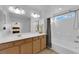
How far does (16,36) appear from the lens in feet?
6.69

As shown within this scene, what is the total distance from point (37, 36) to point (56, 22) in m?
0.51

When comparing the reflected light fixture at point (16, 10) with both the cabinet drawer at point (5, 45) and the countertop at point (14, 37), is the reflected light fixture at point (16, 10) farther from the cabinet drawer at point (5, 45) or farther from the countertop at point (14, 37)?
the cabinet drawer at point (5, 45)

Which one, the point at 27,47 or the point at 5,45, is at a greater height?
the point at 5,45

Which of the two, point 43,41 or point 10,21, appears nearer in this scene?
point 10,21

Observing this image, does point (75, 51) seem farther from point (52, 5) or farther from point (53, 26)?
point (52, 5)

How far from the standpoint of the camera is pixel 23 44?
7.41 ft

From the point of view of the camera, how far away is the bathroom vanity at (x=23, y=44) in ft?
6.49

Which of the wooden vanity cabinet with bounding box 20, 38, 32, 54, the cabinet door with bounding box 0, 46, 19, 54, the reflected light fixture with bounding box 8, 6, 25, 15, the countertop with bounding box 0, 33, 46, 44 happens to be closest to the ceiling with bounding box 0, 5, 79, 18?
the reflected light fixture with bounding box 8, 6, 25, 15

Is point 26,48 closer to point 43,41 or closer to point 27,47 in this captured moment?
point 27,47

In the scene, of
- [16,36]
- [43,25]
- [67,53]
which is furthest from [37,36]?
[67,53]

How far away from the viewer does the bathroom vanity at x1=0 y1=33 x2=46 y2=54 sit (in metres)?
1.98

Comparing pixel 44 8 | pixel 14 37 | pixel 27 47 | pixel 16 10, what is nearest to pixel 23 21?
pixel 16 10
